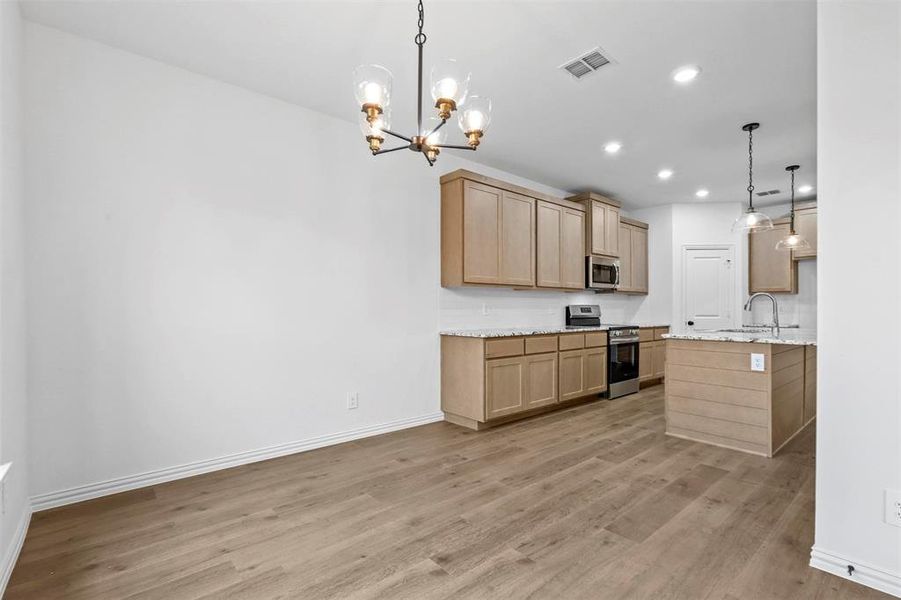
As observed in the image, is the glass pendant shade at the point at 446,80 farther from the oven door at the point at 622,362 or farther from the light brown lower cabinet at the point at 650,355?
the light brown lower cabinet at the point at 650,355

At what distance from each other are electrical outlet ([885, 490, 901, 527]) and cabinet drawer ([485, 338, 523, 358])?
2.66 meters

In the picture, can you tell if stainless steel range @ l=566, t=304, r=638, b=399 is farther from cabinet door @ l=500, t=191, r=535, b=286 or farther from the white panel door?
the white panel door

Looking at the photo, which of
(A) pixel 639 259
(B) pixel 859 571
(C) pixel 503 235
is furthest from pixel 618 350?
(B) pixel 859 571

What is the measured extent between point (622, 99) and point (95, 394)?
405 cm

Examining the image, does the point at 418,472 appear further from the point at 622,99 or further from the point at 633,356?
the point at 633,356

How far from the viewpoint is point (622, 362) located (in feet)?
18.1

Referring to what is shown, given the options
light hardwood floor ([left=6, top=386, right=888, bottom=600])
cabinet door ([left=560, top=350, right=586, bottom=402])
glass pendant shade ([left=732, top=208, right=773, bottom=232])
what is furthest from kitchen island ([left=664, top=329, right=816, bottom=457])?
cabinet door ([left=560, top=350, right=586, bottom=402])

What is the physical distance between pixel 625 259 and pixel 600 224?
921mm

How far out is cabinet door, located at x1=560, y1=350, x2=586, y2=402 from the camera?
4691 millimetres

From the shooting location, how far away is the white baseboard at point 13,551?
1.78 m

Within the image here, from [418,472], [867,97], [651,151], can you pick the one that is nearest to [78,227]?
[418,472]

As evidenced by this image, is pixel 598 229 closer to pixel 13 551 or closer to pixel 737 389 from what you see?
pixel 737 389

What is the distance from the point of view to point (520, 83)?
3.10 meters

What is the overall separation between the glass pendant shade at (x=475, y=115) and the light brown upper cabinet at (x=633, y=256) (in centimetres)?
472
